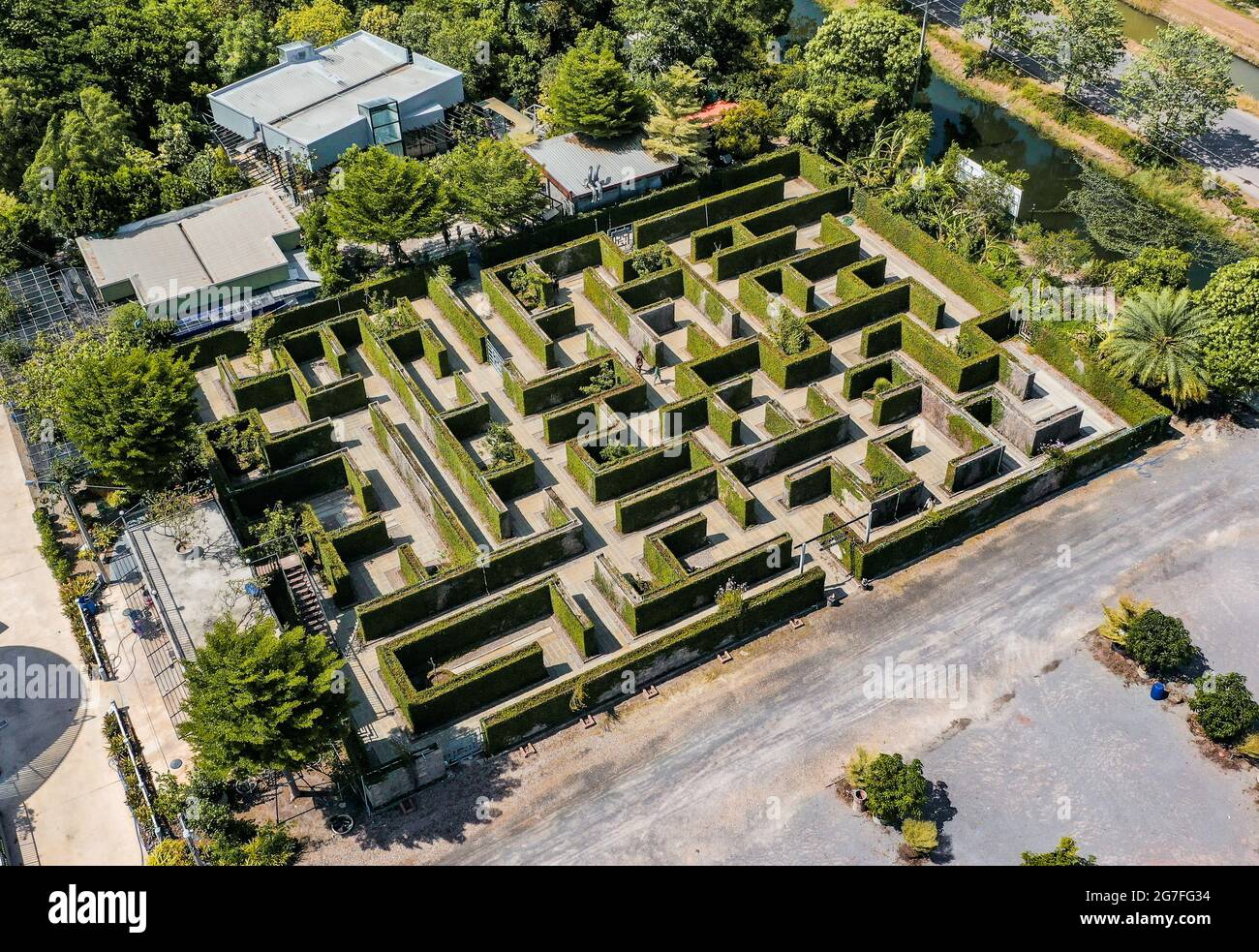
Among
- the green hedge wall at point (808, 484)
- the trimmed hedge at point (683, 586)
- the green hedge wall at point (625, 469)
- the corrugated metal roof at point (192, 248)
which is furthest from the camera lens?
the corrugated metal roof at point (192, 248)

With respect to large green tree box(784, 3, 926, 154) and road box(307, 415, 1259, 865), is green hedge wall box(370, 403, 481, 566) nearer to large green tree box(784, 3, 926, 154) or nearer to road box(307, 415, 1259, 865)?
road box(307, 415, 1259, 865)

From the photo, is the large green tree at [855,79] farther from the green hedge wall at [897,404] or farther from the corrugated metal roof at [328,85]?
the green hedge wall at [897,404]

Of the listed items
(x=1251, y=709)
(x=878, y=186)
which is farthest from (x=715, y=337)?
(x=1251, y=709)

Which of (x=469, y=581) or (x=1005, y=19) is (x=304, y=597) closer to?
(x=469, y=581)

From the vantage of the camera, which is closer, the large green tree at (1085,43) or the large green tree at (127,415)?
the large green tree at (127,415)

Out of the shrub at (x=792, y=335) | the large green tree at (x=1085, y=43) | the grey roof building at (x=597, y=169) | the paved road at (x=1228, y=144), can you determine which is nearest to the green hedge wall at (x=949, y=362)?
the shrub at (x=792, y=335)

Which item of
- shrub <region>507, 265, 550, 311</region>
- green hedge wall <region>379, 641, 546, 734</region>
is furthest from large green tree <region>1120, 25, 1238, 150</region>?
green hedge wall <region>379, 641, 546, 734</region>

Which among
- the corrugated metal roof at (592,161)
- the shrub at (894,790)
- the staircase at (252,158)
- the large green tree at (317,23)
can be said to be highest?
the large green tree at (317,23)

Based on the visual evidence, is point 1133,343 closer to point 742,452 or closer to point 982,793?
point 742,452

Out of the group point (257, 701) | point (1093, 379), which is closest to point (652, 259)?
point (1093, 379)
